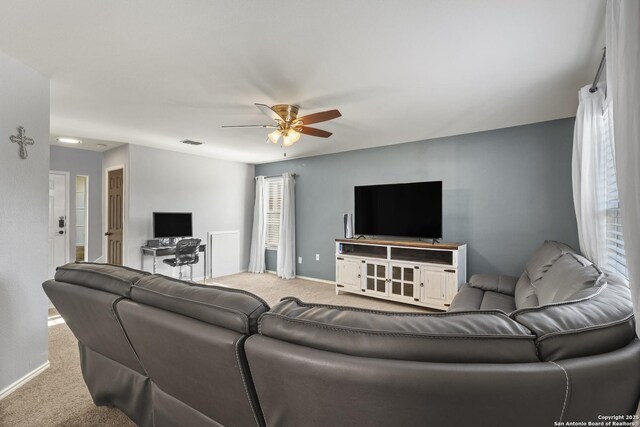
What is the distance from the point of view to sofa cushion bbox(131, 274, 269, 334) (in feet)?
3.30

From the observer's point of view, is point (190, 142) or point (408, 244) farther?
point (190, 142)

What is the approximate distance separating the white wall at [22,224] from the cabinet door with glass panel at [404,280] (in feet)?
12.3

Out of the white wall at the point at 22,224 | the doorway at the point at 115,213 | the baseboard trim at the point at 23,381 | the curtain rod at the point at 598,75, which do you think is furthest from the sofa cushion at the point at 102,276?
the doorway at the point at 115,213

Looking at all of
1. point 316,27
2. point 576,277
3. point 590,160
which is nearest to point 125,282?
point 316,27

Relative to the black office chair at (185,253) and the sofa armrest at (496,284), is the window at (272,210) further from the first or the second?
the sofa armrest at (496,284)

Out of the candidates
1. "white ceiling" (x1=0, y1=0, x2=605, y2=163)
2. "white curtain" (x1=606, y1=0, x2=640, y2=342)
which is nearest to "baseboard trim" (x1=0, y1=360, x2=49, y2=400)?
"white ceiling" (x1=0, y1=0, x2=605, y2=163)

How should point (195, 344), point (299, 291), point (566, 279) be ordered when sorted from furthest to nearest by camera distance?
point (299, 291), point (566, 279), point (195, 344)

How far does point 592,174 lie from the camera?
240 centimetres

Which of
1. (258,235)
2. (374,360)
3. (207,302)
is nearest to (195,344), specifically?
(207,302)

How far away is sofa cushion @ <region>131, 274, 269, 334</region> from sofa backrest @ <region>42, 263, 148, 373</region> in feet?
0.58

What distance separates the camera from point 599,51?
6.45 ft

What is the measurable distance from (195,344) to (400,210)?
3740 mm

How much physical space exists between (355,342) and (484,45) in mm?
2074

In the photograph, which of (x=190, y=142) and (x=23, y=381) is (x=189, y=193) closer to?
(x=190, y=142)
